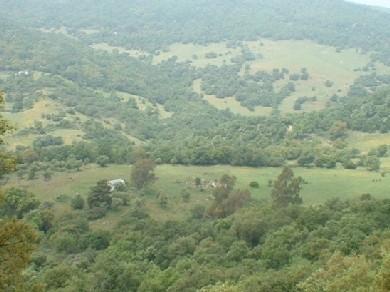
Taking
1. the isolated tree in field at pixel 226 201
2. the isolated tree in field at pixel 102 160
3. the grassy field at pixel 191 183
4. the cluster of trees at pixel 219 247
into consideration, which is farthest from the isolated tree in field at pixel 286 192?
the isolated tree in field at pixel 102 160

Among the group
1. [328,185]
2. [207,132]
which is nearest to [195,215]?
[328,185]

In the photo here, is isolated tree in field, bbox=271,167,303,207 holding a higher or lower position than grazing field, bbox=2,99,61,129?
higher

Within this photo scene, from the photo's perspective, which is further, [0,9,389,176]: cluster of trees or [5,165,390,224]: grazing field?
[0,9,389,176]: cluster of trees

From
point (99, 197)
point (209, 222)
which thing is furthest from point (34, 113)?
point (209, 222)

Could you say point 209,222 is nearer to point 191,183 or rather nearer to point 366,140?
point 191,183

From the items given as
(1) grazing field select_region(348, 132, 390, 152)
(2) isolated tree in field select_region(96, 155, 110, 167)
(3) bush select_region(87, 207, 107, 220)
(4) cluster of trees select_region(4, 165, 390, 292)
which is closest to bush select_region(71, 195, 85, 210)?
(4) cluster of trees select_region(4, 165, 390, 292)

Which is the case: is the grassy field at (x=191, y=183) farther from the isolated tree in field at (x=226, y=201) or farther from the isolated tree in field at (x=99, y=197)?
the isolated tree in field at (x=226, y=201)

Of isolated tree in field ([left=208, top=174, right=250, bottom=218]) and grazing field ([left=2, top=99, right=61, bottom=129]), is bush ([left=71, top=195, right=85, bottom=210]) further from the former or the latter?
grazing field ([left=2, top=99, right=61, bottom=129])
